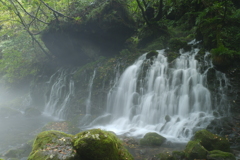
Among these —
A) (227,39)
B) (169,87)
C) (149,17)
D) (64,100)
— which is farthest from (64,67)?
(227,39)

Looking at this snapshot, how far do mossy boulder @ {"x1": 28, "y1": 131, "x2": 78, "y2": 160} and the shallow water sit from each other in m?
5.89

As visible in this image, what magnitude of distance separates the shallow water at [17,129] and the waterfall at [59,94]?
4.15 feet

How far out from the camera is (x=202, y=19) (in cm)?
1207

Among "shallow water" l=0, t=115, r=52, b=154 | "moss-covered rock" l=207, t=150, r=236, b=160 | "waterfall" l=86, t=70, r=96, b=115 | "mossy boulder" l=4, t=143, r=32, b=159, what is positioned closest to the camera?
"moss-covered rock" l=207, t=150, r=236, b=160

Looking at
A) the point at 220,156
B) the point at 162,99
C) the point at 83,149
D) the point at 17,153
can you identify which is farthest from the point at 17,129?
the point at 220,156

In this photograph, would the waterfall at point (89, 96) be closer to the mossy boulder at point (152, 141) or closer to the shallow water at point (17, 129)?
the shallow water at point (17, 129)

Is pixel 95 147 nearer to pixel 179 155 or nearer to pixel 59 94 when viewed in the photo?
pixel 179 155

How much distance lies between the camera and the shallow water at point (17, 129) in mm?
10438

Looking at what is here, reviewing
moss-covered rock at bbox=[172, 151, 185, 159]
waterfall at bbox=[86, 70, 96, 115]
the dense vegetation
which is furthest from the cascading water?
moss-covered rock at bbox=[172, 151, 185, 159]

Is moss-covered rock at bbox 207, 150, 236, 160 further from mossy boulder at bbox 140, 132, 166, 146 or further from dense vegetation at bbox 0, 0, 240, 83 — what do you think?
dense vegetation at bbox 0, 0, 240, 83

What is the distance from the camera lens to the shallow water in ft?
34.2

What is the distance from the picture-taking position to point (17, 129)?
43.2 ft

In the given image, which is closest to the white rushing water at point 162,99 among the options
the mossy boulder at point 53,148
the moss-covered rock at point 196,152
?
the moss-covered rock at point 196,152

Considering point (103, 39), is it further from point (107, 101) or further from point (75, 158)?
point (75, 158)
